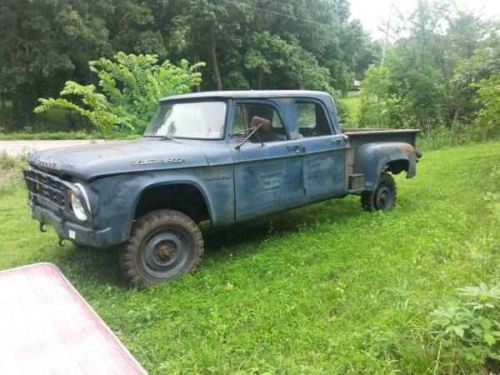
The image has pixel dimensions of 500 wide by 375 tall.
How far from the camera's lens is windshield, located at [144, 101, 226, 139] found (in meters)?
5.03

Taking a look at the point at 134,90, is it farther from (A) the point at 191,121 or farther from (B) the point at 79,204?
(B) the point at 79,204

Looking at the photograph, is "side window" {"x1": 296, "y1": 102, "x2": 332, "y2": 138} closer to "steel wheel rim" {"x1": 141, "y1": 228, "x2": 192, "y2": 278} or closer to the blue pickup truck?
the blue pickup truck

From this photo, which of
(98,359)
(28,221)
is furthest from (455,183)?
(98,359)

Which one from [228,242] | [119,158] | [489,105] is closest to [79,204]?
[119,158]

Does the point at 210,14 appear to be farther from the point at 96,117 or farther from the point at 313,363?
the point at 313,363

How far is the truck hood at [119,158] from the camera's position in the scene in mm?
3998

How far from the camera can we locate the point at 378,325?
11.0 ft

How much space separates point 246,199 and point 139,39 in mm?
24972

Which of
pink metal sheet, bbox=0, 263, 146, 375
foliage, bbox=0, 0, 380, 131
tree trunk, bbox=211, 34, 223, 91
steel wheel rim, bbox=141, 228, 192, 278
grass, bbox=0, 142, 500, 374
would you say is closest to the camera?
pink metal sheet, bbox=0, 263, 146, 375

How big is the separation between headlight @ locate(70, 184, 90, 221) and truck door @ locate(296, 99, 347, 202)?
2644mm

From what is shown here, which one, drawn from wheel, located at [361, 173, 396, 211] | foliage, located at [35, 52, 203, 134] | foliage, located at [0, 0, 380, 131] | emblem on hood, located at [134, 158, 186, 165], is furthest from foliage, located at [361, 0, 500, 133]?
foliage, located at [0, 0, 380, 131]

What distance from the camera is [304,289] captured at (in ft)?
13.7

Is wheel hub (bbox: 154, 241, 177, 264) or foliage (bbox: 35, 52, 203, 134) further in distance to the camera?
foliage (bbox: 35, 52, 203, 134)

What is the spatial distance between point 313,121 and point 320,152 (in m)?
0.56
